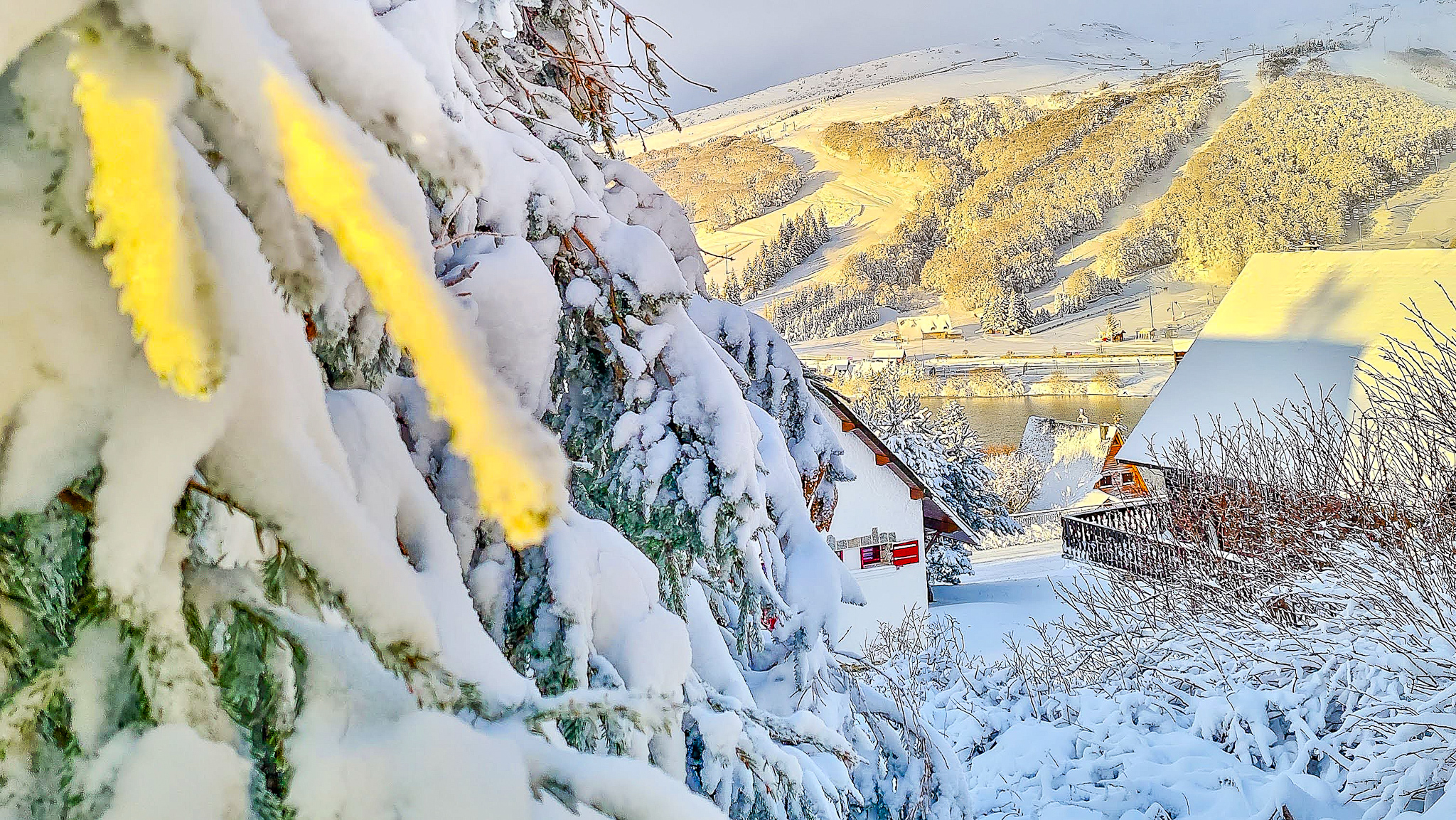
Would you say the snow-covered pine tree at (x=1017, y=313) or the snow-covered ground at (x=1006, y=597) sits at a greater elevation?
the snow-covered ground at (x=1006, y=597)

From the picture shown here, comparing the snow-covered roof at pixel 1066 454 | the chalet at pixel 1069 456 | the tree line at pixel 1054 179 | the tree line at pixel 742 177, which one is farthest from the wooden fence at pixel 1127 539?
the tree line at pixel 742 177

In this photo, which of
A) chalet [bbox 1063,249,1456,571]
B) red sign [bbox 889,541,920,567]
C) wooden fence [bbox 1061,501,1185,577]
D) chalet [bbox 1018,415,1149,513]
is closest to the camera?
wooden fence [bbox 1061,501,1185,577]

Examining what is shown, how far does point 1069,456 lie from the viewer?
129ft

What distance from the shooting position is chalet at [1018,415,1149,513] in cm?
3475

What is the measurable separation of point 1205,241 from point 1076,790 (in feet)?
293

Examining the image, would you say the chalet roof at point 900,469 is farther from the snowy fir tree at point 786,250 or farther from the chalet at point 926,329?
the snowy fir tree at point 786,250

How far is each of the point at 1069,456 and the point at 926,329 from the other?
28.9 meters

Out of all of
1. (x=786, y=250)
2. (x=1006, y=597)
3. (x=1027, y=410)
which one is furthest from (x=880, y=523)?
(x=786, y=250)

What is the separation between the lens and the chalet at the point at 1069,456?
1368 inches

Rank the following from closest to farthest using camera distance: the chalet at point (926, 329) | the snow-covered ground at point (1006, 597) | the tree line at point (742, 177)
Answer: the snow-covered ground at point (1006, 597), the chalet at point (926, 329), the tree line at point (742, 177)

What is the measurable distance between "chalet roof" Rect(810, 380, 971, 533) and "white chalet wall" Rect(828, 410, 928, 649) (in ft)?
0.42

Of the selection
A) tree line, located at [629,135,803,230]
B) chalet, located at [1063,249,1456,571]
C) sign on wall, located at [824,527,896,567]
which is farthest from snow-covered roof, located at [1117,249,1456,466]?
tree line, located at [629,135,803,230]

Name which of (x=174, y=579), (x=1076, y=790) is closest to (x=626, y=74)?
(x=174, y=579)

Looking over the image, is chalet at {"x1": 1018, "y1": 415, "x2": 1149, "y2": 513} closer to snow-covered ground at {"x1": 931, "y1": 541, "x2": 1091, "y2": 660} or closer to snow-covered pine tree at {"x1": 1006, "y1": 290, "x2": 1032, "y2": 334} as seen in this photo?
snow-covered ground at {"x1": 931, "y1": 541, "x2": 1091, "y2": 660}
